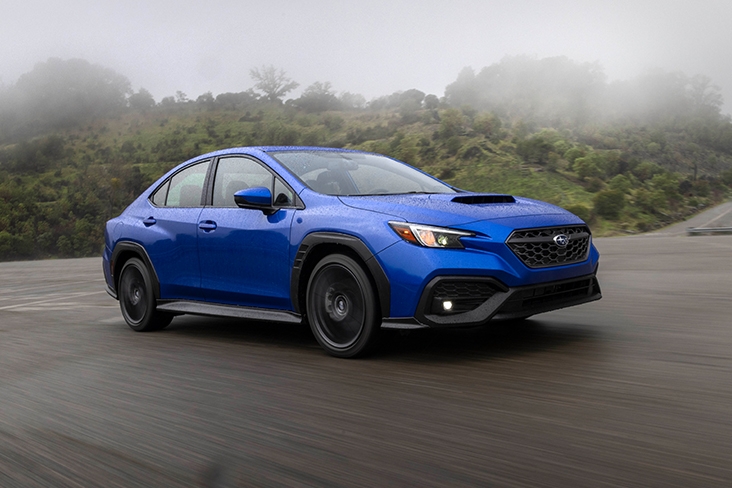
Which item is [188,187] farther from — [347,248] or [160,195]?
[347,248]

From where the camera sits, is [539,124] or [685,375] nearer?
[685,375]

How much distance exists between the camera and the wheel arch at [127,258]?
7.02 metres

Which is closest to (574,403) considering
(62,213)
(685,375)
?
(685,375)

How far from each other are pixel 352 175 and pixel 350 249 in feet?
3.26

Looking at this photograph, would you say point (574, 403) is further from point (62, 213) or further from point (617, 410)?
point (62, 213)

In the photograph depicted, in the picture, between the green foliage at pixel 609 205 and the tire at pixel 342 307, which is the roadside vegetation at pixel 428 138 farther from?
the tire at pixel 342 307

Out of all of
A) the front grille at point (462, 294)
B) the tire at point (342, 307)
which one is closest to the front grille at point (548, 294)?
the front grille at point (462, 294)

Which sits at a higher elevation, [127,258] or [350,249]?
[350,249]

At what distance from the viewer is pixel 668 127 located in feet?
376

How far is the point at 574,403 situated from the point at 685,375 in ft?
2.78

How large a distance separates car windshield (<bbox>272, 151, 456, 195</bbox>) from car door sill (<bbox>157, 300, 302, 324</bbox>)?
0.92 m

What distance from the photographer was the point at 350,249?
518 cm

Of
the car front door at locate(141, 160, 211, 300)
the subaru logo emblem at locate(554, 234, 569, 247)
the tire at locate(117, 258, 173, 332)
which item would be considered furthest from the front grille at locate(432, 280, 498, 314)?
the tire at locate(117, 258, 173, 332)

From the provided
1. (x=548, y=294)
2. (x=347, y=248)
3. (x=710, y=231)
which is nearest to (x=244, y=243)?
(x=347, y=248)
